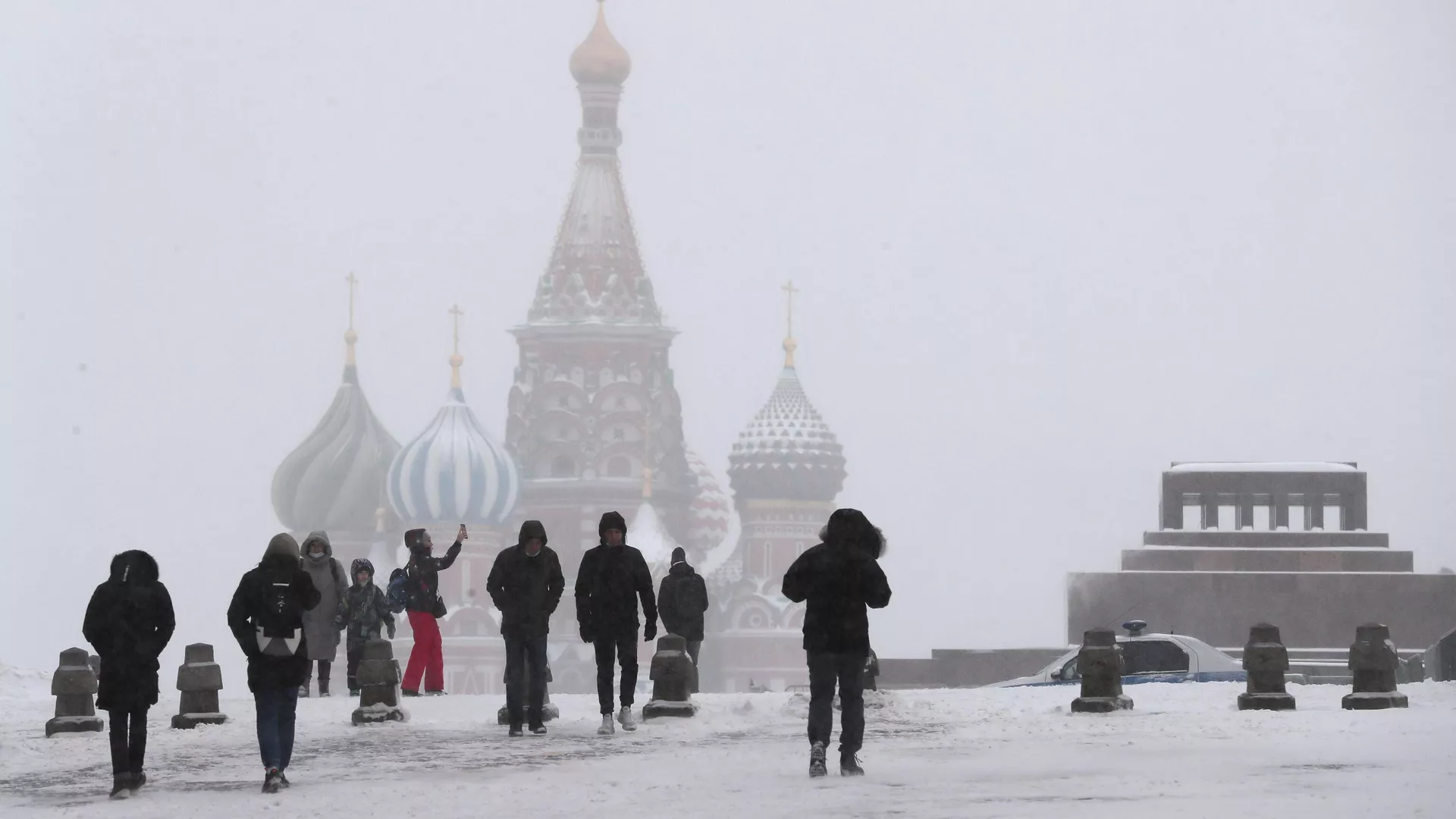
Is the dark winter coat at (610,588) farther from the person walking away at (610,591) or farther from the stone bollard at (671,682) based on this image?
the stone bollard at (671,682)

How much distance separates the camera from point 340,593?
56.9 feet

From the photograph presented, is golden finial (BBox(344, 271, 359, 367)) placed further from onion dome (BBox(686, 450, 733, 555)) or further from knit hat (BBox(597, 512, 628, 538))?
knit hat (BBox(597, 512, 628, 538))

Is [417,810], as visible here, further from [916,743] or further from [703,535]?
[703,535]

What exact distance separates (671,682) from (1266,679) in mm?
3950

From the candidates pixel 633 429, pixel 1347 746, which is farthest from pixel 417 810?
pixel 633 429

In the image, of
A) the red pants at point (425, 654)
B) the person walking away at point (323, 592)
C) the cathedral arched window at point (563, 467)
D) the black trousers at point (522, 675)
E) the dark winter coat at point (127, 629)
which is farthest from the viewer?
the cathedral arched window at point (563, 467)

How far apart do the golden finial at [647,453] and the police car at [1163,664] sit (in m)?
94.9

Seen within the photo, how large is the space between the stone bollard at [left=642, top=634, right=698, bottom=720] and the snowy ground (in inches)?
9.0

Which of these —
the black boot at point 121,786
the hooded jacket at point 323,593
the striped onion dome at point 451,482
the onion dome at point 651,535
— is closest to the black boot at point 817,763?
the black boot at point 121,786

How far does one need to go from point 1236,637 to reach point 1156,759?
24.7m

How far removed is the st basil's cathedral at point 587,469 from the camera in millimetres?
119062

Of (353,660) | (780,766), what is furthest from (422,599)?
(780,766)

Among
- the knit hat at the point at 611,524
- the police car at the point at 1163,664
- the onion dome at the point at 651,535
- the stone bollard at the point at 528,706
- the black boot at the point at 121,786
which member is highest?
the onion dome at the point at 651,535

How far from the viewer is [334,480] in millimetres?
121688
